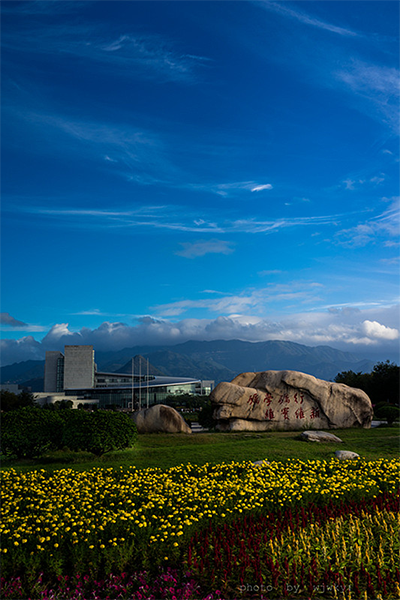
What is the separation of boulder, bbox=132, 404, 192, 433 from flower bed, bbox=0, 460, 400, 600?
36.8 feet

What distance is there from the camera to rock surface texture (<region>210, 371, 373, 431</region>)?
22141mm

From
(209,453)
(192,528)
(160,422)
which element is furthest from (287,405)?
(192,528)

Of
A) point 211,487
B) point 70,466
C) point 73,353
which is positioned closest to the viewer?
point 211,487

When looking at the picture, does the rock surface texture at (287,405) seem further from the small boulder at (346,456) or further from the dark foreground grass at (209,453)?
the small boulder at (346,456)

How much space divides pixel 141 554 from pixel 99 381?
3254 inches

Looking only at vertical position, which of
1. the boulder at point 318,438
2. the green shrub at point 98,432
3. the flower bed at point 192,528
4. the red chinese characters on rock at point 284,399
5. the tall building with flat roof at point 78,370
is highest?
the tall building with flat roof at point 78,370

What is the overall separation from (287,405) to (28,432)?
13.3 meters

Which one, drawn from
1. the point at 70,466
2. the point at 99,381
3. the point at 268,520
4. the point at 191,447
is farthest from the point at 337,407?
the point at 99,381

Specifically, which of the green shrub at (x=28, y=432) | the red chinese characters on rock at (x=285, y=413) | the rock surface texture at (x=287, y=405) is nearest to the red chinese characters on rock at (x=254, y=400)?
the rock surface texture at (x=287, y=405)

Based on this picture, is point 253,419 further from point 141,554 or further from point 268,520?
point 141,554

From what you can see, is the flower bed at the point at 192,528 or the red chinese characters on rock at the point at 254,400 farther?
the red chinese characters on rock at the point at 254,400

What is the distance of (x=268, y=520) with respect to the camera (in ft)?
23.4

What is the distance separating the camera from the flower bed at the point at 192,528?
5234 mm

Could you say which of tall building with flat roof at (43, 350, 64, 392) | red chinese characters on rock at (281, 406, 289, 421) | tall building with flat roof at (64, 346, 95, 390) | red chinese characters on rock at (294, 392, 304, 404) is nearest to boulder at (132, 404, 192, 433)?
red chinese characters on rock at (281, 406, 289, 421)
